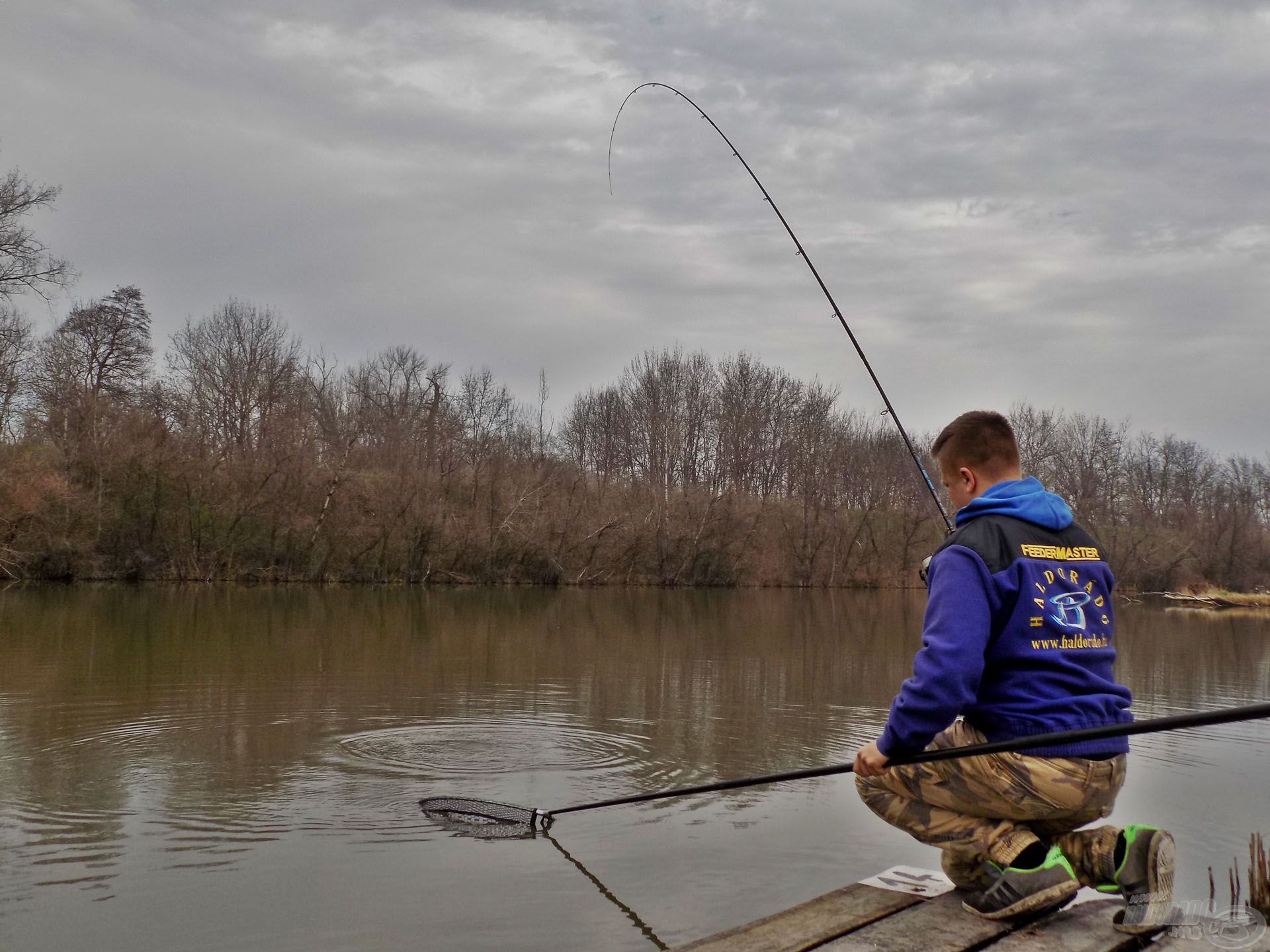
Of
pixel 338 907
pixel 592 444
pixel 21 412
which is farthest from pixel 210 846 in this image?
pixel 592 444

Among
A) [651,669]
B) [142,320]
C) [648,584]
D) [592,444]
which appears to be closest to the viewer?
[651,669]

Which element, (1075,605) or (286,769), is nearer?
(1075,605)

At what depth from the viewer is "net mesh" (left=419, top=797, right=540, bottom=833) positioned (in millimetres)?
5637

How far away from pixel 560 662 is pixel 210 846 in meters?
8.67

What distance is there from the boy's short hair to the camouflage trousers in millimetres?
837

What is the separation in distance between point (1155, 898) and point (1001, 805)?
1.49 ft

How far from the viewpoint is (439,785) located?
6.64m

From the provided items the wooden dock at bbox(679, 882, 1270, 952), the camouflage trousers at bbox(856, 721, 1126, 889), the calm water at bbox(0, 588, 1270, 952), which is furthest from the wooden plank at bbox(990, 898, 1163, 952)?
the calm water at bbox(0, 588, 1270, 952)

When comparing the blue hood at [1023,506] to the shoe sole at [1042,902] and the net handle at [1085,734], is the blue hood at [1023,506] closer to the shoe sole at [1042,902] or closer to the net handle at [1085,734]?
the net handle at [1085,734]

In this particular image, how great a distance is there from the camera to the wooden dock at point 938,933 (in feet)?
9.39

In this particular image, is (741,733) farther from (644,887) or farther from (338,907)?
(338,907)

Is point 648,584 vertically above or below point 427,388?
below

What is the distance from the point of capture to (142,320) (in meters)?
45.8

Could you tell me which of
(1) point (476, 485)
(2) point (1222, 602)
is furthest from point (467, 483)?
(2) point (1222, 602)
